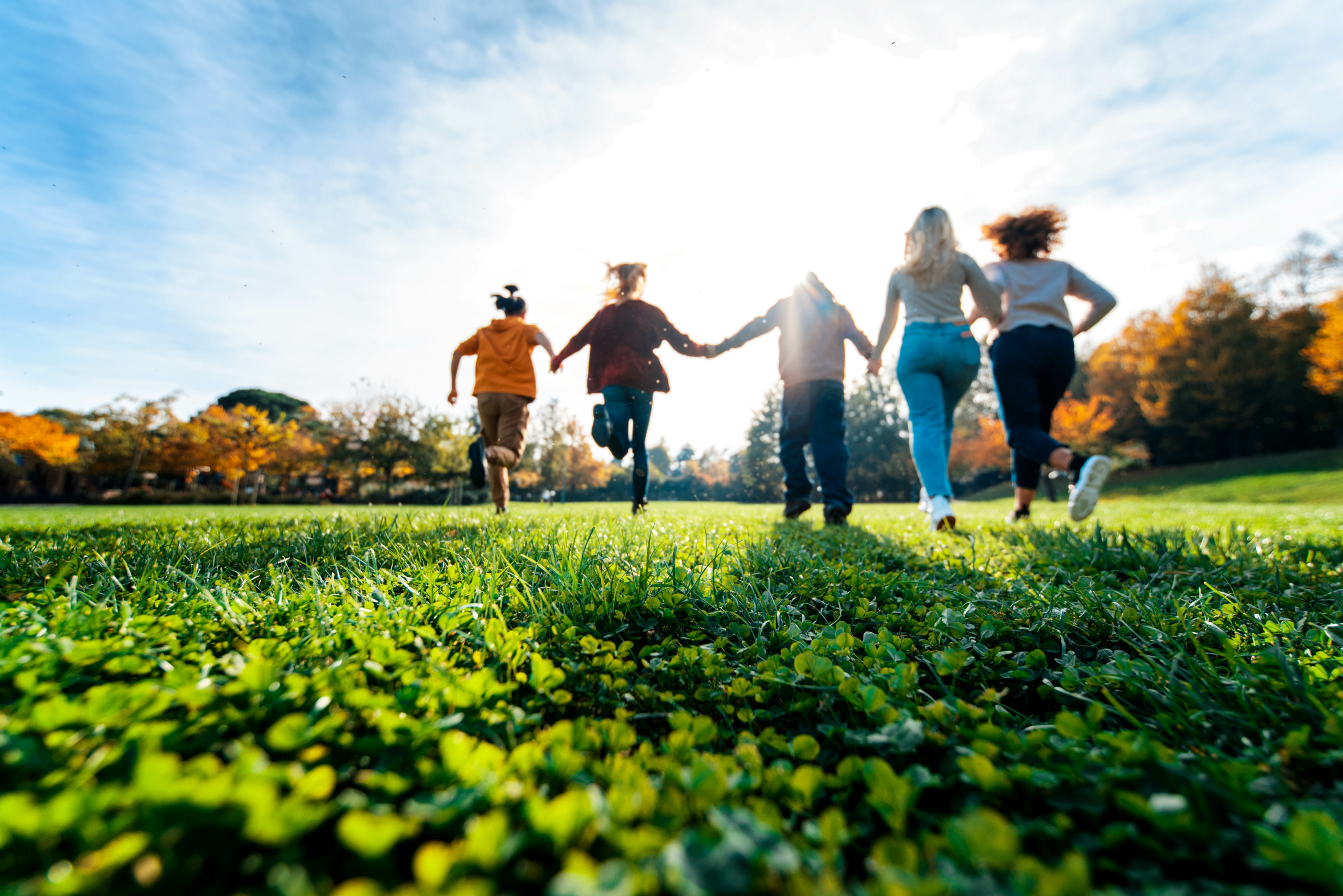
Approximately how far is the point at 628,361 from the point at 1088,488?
450 cm

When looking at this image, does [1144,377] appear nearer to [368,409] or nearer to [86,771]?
[86,771]

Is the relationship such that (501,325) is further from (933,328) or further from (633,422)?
(933,328)

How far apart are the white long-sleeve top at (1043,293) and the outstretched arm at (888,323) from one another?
2.72ft

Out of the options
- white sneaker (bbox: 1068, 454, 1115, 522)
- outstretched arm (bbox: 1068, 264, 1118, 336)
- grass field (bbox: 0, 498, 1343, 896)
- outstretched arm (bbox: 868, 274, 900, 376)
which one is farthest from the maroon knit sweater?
grass field (bbox: 0, 498, 1343, 896)

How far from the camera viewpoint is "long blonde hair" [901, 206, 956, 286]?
4984mm

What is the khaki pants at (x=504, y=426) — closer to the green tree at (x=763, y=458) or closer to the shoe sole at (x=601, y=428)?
the shoe sole at (x=601, y=428)

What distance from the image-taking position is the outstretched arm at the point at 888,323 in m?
5.27

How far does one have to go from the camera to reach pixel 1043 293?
513 cm

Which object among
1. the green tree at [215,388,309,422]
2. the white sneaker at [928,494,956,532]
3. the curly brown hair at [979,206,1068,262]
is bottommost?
the white sneaker at [928,494,956,532]

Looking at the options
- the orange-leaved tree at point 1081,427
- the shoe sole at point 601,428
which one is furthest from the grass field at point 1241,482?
the shoe sole at point 601,428

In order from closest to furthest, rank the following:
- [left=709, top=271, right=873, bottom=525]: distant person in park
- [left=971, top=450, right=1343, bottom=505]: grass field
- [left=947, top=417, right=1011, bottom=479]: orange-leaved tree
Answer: [left=709, top=271, right=873, bottom=525]: distant person in park < [left=971, top=450, right=1343, bottom=505]: grass field < [left=947, top=417, right=1011, bottom=479]: orange-leaved tree

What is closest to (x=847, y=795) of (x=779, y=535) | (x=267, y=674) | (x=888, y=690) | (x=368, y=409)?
(x=888, y=690)

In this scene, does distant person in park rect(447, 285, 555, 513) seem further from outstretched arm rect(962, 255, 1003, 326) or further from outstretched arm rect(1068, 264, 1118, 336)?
outstretched arm rect(1068, 264, 1118, 336)

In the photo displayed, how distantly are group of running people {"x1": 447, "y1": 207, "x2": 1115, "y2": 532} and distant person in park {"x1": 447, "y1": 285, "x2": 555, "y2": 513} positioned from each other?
0.01 meters
